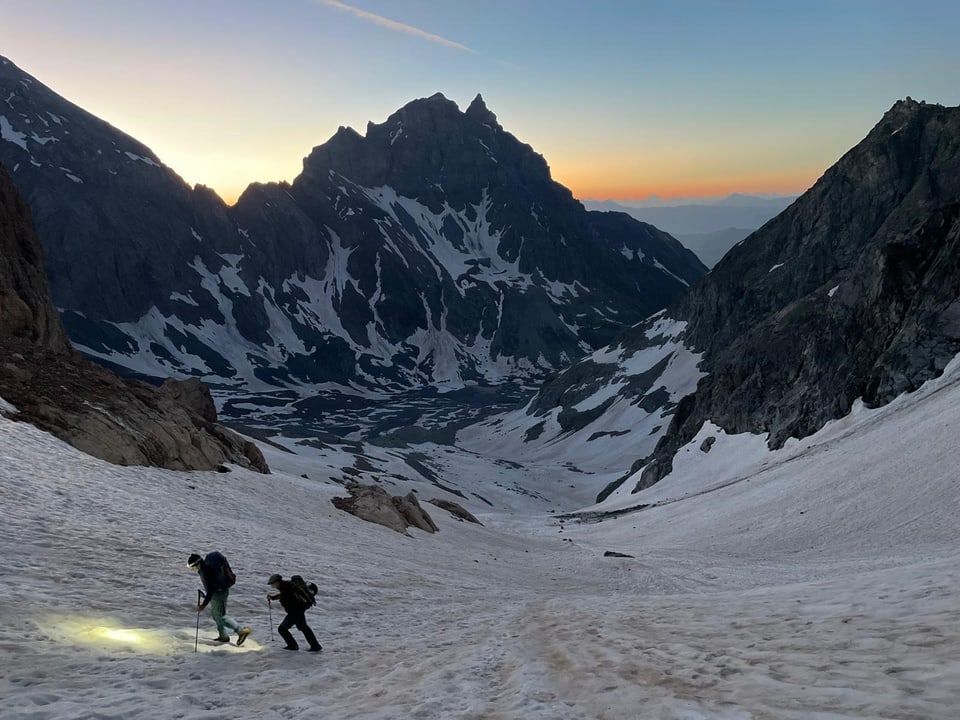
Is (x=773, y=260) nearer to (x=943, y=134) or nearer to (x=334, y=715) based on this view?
(x=943, y=134)

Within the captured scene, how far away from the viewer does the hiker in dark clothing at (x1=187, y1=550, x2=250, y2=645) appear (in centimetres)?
1266

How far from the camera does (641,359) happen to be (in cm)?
17112

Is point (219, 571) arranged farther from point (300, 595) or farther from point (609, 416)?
point (609, 416)

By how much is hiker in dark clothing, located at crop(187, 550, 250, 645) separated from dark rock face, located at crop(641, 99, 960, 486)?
5174 cm

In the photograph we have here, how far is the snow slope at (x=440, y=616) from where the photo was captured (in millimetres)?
9305

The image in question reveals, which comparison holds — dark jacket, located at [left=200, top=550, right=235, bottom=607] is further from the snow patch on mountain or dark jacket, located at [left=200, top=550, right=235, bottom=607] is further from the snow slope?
the snow patch on mountain

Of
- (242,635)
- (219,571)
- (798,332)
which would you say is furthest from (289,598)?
(798,332)

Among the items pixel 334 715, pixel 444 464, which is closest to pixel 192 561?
pixel 334 715

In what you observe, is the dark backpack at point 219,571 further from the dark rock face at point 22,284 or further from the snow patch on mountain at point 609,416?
the snow patch on mountain at point 609,416

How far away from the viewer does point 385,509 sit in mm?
38375

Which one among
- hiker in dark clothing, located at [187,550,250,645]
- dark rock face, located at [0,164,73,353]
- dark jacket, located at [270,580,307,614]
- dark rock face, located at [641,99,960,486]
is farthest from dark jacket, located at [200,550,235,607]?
dark rock face, located at [641,99,960,486]

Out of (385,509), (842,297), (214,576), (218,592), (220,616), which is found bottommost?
(220,616)

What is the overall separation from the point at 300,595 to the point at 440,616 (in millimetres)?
5538

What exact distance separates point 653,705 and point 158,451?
27622 millimetres
